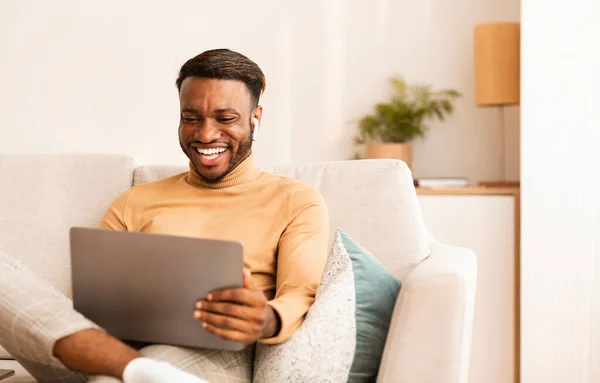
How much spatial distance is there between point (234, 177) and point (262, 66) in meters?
1.70

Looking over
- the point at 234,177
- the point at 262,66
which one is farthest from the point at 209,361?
the point at 262,66

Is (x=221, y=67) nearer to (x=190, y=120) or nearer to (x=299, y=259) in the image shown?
(x=190, y=120)

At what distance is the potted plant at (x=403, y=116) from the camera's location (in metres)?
3.27

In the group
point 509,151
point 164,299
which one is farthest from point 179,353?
point 509,151

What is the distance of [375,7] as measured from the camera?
3.43 meters

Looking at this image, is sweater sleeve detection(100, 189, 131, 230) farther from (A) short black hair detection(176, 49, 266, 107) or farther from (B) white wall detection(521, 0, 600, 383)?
(B) white wall detection(521, 0, 600, 383)

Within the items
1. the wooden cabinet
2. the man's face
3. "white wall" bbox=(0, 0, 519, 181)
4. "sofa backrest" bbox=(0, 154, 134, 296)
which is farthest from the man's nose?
"white wall" bbox=(0, 0, 519, 181)

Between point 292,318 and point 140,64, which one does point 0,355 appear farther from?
point 140,64

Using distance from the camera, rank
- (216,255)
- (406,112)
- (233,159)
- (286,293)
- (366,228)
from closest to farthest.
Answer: (216,255) → (286,293) → (233,159) → (366,228) → (406,112)

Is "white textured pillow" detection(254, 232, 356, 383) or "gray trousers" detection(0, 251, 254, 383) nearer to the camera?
"gray trousers" detection(0, 251, 254, 383)

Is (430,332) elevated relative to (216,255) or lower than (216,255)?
lower

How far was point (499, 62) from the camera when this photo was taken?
2.99m

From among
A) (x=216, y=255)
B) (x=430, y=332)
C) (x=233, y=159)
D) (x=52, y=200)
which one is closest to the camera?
(x=216, y=255)

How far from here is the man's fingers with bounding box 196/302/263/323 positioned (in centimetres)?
141
